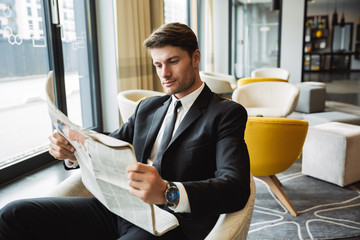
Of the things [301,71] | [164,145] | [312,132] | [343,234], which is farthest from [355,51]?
[164,145]

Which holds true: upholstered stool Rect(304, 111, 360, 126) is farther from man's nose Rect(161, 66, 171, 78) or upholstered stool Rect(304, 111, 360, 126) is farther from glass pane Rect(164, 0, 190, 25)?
glass pane Rect(164, 0, 190, 25)

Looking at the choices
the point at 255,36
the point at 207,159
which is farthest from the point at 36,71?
the point at 255,36

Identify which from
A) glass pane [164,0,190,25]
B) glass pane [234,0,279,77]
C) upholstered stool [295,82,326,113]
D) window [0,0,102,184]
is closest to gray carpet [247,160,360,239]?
window [0,0,102,184]

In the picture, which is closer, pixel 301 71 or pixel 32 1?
pixel 32 1

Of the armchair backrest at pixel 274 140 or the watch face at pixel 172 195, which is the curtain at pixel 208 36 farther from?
the watch face at pixel 172 195

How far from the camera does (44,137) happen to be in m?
3.65

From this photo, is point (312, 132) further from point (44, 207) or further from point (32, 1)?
point (32, 1)

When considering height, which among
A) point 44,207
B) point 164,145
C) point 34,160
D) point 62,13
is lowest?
point 34,160

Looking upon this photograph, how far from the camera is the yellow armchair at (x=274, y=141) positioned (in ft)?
7.75

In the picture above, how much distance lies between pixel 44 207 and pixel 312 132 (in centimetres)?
265

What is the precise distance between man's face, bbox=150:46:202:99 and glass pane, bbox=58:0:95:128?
8.72ft

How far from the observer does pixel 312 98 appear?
6.23 m

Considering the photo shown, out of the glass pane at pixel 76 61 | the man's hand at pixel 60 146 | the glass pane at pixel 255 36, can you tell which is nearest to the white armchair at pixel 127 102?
the glass pane at pixel 76 61

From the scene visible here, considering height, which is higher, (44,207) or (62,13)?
(62,13)
